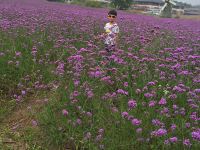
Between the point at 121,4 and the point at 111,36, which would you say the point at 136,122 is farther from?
the point at 121,4

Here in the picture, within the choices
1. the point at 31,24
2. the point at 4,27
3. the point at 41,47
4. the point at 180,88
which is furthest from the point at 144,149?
the point at 31,24

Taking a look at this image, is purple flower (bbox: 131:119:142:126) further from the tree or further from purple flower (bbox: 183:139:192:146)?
the tree

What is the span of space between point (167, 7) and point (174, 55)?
4006 cm

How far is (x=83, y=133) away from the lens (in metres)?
5.31

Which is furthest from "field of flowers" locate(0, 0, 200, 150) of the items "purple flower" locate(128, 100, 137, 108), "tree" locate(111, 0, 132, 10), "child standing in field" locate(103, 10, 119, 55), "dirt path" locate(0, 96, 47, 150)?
"tree" locate(111, 0, 132, 10)

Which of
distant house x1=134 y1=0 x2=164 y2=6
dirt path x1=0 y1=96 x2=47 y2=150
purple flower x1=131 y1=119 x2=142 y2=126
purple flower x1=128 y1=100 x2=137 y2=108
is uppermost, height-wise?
purple flower x1=128 y1=100 x2=137 y2=108

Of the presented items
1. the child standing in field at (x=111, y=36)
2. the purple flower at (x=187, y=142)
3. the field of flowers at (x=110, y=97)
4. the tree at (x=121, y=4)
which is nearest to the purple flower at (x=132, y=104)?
the field of flowers at (x=110, y=97)

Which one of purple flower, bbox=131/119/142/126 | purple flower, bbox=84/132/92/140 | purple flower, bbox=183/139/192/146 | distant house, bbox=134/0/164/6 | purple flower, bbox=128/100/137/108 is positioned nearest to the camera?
purple flower, bbox=183/139/192/146

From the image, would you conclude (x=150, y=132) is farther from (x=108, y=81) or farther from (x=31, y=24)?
(x=31, y=24)

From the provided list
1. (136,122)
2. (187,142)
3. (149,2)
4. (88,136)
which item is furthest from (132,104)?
(149,2)

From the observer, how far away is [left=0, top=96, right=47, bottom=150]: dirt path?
5.88 meters

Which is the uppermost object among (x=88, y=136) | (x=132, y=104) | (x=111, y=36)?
(x=111, y=36)

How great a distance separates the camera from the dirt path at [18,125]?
5879 millimetres

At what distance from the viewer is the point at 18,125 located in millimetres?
6422
